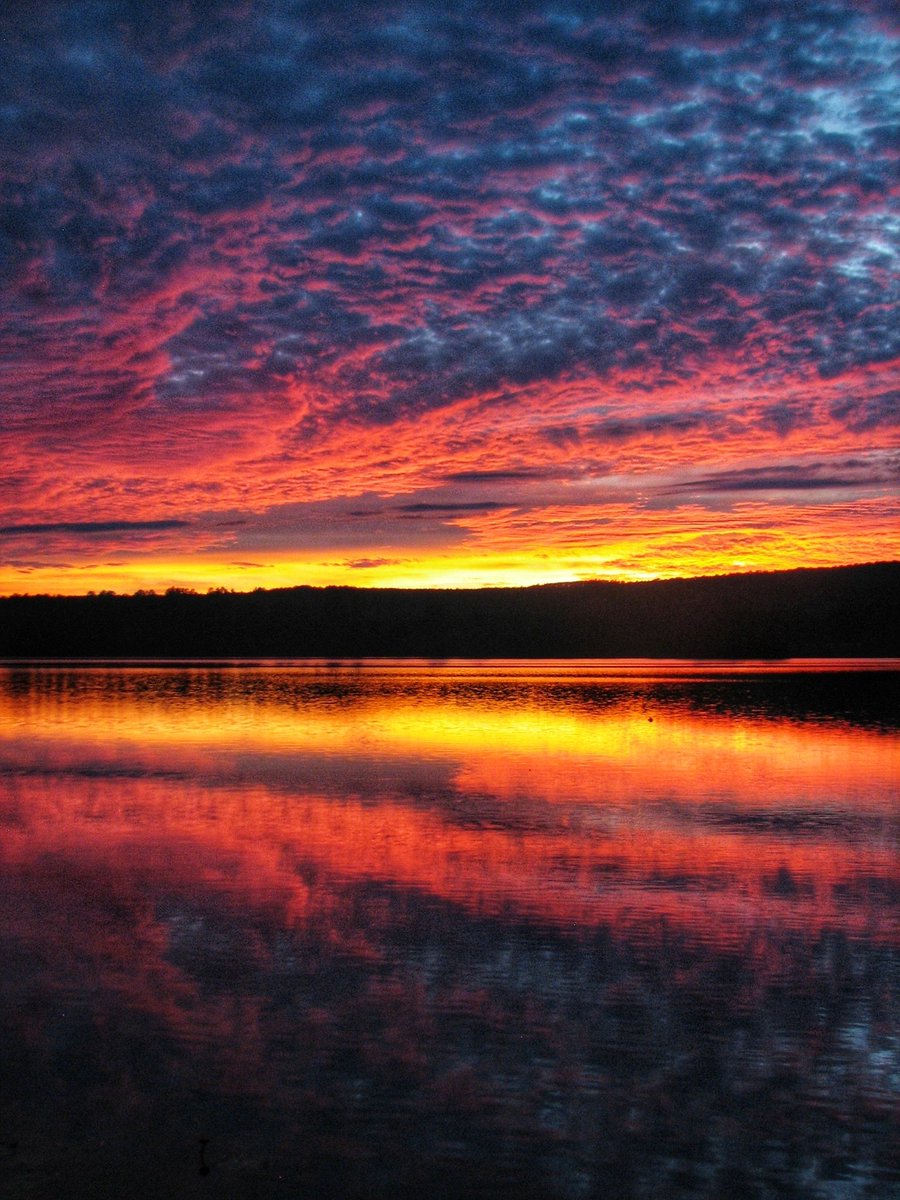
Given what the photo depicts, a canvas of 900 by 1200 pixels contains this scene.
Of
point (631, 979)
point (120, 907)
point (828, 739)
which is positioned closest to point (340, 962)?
point (631, 979)

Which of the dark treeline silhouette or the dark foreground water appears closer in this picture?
the dark foreground water

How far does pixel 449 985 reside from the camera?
8453mm

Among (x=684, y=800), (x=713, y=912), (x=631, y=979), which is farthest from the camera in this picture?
(x=684, y=800)

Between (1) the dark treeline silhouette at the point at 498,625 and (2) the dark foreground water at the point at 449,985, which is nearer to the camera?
(2) the dark foreground water at the point at 449,985

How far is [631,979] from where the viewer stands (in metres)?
8.55

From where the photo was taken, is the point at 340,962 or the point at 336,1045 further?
the point at 340,962

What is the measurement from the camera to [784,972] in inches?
344

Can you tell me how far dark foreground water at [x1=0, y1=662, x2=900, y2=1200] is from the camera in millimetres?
5879

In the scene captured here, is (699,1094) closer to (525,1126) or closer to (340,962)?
(525,1126)

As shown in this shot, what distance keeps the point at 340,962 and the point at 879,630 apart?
4027 inches

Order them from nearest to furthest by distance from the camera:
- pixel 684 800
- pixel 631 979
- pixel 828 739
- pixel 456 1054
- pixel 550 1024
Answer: pixel 456 1054 → pixel 550 1024 → pixel 631 979 → pixel 684 800 → pixel 828 739

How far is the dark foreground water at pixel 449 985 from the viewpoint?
19.3ft

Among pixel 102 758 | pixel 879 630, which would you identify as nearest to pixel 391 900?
pixel 102 758

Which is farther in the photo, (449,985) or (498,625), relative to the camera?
(498,625)
